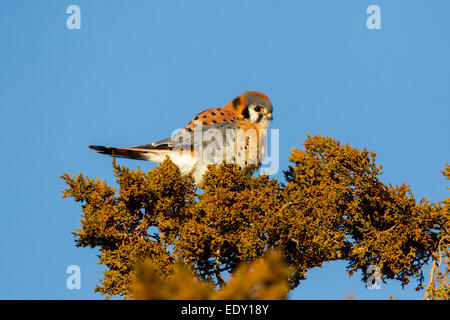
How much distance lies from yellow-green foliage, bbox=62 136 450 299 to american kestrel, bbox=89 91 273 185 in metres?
1.92

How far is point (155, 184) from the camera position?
6.76 meters

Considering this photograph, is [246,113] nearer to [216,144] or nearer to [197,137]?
[216,144]

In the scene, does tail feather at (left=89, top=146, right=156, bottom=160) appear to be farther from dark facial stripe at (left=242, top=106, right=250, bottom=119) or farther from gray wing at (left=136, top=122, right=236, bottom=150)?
dark facial stripe at (left=242, top=106, right=250, bottom=119)

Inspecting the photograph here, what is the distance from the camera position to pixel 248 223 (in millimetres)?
6535

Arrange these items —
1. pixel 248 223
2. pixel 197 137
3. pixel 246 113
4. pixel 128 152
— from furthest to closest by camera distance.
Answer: pixel 246 113, pixel 197 137, pixel 128 152, pixel 248 223

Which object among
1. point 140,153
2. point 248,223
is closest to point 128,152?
point 140,153

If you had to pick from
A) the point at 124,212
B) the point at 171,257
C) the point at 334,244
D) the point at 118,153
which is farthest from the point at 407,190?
the point at 118,153

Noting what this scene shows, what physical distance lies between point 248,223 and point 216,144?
2.73m

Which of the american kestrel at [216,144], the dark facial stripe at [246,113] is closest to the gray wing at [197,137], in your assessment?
the american kestrel at [216,144]

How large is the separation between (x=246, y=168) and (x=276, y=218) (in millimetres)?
2800

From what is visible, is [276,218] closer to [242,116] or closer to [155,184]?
[155,184]

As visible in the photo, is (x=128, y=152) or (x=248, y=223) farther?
(x=128, y=152)

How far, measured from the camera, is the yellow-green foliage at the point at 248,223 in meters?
6.42

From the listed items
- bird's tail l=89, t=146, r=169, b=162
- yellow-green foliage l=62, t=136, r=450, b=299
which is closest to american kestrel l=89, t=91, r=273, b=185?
bird's tail l=89, t=146, r=169, b=162
